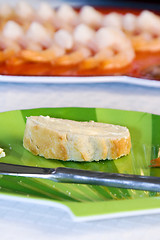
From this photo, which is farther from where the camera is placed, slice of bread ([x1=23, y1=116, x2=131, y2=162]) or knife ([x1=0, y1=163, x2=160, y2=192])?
slice of bread ([x1=23, y1=116, x2=131, y2=162])

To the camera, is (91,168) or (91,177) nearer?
(91,177)

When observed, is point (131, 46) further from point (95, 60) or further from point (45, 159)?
point (45, 159)

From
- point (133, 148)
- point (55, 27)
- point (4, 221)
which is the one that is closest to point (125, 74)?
point (133, 148)

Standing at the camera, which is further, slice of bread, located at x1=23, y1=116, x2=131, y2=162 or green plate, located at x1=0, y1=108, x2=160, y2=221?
slice of bread, located at x1=23, y1=116, x2=131, y2=162

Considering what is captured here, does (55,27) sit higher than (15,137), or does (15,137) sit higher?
(55,27)
